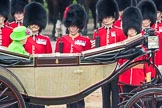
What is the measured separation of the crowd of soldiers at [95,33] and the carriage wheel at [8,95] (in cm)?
49

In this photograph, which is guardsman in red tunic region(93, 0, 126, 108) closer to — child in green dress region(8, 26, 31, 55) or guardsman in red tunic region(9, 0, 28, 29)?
child in green dress region(8, 26, 31, 55)

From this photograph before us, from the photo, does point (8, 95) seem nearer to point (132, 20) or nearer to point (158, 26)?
point (132, 20)

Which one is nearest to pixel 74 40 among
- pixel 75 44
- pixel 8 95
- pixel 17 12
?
pixel 75 44

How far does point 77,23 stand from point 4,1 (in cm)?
114

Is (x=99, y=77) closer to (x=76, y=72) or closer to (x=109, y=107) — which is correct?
(x=76, y=72)

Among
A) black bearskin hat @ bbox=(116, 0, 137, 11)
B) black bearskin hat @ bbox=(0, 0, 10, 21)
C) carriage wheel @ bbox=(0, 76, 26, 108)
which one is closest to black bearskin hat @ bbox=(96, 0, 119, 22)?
black bearskin hat @ bbox=(0, 0, 10, 21)

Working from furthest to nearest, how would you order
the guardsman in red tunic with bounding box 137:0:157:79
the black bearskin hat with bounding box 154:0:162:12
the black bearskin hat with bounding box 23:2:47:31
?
1. the black bearskin hat with bounding box 154:0:162:12
2. the guardsman in red tunic with bounding box 137:0:157:79
3. the black bearskin hat with bounding box 23:2:47:31

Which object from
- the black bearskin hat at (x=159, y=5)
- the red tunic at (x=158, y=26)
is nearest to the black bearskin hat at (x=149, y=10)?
the red tunic at (x=158, y=26)

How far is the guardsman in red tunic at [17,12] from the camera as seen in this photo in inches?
267

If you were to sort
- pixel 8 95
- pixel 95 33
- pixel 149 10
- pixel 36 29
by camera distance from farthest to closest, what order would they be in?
1. pixel 149 10
2. pixel 95 33
3. pixel 36 29
4. pixel 8 95

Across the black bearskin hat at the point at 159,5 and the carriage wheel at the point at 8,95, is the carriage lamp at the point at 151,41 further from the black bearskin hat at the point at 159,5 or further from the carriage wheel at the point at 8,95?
the black bearskin hat at the point at 159,5

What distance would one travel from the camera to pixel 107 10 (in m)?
6.55

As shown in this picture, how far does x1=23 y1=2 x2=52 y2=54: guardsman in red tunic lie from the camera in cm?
598

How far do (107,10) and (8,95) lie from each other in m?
1.81
